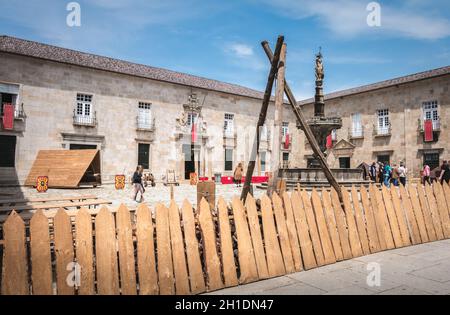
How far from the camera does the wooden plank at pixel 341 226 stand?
4.08 m

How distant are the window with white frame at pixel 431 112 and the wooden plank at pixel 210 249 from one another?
25.9 metres

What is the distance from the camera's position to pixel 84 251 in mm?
2717

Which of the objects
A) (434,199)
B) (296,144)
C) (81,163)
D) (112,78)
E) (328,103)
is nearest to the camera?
(434,199)

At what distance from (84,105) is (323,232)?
20920mm

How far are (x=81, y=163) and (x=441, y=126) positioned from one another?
25.4 metres

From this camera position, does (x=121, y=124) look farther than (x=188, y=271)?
Yes

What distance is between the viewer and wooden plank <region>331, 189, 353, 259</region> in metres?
4.08

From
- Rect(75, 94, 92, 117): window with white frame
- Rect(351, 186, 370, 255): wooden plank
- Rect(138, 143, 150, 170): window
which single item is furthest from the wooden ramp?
Rect(351, 186, 370, 255): wooden plank

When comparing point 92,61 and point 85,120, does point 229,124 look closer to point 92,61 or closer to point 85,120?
point 85,120

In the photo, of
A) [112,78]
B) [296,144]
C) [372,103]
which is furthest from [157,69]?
[372,103]

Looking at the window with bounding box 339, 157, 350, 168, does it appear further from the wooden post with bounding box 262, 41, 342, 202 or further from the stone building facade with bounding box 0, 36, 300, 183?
the wooden post with bounding box 262, 41, 342, 202
